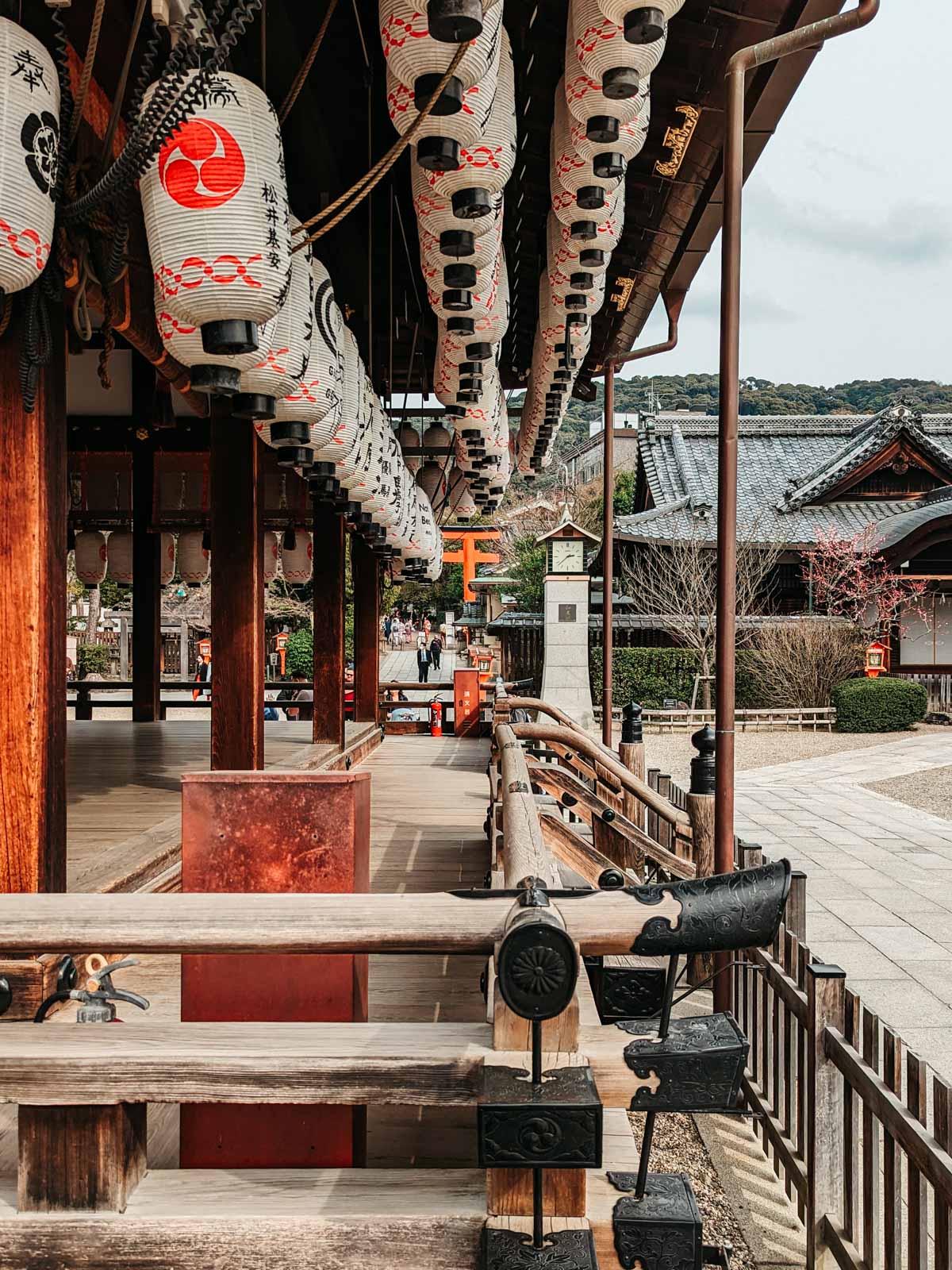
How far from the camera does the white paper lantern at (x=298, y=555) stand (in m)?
12.9

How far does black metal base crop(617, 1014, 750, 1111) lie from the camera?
1797 millimetres

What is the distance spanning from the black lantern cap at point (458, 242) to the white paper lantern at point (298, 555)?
29.3 ft

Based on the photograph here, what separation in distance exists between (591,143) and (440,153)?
1234mm

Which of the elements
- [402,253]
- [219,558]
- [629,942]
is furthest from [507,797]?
[402,253]

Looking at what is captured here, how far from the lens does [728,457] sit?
4.36 meters

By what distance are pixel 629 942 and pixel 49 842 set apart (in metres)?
1.85

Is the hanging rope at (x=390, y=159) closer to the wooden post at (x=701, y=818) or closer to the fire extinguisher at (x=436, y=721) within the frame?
the wooden post at (x=701, y=818)

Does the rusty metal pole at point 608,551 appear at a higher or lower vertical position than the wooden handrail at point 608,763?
higher

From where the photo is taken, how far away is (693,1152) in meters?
4.16

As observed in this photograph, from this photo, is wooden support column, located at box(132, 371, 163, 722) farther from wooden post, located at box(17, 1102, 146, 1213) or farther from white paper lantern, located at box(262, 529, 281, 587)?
wooden post, located at box(17, 1102, 146, 1213)

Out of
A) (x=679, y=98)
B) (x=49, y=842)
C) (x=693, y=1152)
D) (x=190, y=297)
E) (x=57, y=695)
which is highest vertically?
(x=679, y=98)

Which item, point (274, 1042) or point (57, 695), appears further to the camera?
point (57, 695)

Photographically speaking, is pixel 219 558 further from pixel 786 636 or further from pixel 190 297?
pixel 786 636

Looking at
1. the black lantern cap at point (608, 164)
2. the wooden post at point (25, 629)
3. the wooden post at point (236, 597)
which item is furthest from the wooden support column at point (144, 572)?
the wooden post at point (25, 629)
